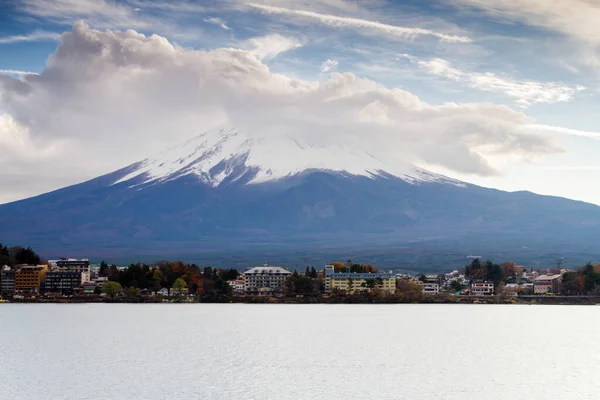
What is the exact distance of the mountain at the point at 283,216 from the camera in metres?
161

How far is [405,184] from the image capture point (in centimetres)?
19538

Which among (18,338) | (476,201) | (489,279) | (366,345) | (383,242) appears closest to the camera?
(366,345)

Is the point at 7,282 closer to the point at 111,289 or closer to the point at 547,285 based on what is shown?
the point at 111,289

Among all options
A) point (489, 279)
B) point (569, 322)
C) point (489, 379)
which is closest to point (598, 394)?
point (489, 379)

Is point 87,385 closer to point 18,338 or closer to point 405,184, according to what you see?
point 18,338

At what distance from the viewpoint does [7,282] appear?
85500 mm

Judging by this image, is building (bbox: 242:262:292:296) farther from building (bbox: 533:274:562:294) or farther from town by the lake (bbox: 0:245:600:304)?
building (bbox: 533:274:562:294)

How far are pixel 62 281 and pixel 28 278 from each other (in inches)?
142

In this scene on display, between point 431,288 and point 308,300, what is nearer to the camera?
point 308,300

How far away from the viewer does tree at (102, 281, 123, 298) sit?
267 feet

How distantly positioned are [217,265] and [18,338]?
94.2 metres

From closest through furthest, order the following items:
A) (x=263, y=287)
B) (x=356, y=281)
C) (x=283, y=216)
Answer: (x=356, y=281), (x=263, y=287), (x=283, y=216)

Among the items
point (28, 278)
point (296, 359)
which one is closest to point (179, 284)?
point (28, 278)

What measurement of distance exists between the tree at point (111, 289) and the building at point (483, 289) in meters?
30.7
